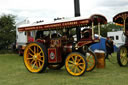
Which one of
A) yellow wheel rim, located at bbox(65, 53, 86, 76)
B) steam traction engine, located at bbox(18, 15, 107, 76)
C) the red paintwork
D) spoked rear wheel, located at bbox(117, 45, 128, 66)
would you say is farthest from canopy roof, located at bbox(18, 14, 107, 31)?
spoked rear wheel, located at bbox(117, 45, 128, 66)

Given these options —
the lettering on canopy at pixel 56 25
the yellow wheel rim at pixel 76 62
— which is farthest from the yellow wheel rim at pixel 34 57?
the yellow wheel rim at pixel 76 62

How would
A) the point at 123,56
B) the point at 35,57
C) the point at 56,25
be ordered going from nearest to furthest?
the point at 56,25
the point at 35,57
the point at 123,56

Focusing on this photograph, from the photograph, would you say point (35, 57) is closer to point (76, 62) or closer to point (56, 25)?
point (56, 25)

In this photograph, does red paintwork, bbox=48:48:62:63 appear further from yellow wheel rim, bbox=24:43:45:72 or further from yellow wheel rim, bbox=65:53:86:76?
yellow wheel rim, bbox=65:53:86:76

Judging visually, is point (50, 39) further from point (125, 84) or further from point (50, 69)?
point (125, 84)

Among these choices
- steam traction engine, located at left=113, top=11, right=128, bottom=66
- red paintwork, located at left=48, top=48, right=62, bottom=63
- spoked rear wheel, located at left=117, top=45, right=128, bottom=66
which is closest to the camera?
red paintwork, located at left=48, top=48, right=62, bottom=63

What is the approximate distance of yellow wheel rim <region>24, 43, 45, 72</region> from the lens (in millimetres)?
5863

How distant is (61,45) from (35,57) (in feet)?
3.04

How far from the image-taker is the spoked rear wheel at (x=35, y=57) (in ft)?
18.7

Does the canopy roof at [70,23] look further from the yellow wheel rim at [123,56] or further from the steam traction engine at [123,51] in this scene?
the yellow wheel rim at [123,56]

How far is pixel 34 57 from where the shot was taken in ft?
19.6

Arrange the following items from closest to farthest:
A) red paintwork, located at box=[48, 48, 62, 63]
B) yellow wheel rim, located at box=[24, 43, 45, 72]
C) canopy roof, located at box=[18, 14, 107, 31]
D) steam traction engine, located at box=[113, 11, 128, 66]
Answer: canopy roof, located at box=[18, 14, 107, 31] < red paintwork, located at box=[48, 48, 62, 63] < yellow wheel rim, located at box=[24, 43, 45, 72] < steam traction engine, located at box=[113, 11, 128, 66]

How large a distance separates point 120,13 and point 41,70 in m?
3.62

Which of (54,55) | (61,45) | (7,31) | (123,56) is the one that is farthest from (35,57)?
(7,31)
